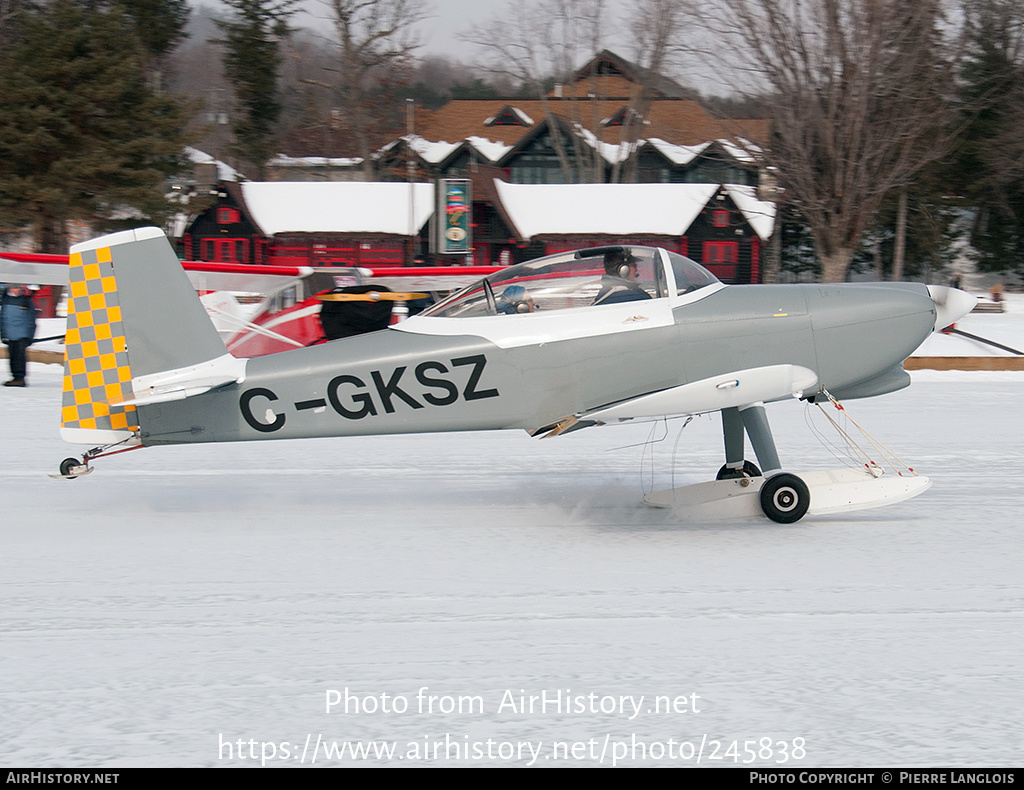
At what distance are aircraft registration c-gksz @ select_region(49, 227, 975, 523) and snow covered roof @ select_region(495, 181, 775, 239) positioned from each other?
33053 mm

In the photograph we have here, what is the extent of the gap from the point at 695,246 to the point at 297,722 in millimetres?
38379

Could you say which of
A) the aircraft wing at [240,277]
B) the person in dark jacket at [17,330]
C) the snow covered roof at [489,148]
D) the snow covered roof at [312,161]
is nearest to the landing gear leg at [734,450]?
the aircraft wing at [240,277]

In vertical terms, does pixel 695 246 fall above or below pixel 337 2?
below

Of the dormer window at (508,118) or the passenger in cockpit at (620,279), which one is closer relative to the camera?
the passenger in cockpit at (620,279)

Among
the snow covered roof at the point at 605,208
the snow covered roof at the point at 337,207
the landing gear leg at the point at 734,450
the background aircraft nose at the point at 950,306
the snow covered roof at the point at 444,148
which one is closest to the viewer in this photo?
the background aircraft nose at the point at 950,306

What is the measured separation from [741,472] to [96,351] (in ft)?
14.0

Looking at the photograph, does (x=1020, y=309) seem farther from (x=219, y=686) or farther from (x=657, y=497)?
(x=219, y=686)

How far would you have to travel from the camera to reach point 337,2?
1644 inches

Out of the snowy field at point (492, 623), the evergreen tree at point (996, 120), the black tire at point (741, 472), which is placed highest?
the evergreen tree at point (996, 120)

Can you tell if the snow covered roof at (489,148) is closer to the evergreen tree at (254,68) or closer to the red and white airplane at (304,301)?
the evergreen tree at (254,68)

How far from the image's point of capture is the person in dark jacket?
1309cm

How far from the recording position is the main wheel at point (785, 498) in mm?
6059

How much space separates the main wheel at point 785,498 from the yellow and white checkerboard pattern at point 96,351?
3932 millimetres

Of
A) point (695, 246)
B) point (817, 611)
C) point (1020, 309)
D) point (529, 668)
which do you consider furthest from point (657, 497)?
point (695, 246)
